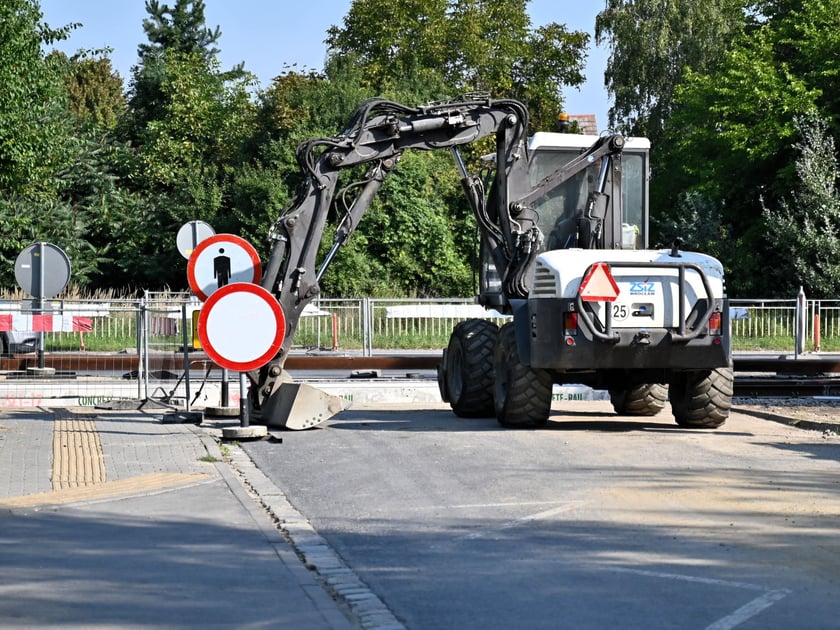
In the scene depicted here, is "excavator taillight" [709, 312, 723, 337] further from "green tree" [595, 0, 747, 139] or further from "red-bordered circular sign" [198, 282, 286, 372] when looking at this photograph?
"green tree" [595, 0, 747, 139]

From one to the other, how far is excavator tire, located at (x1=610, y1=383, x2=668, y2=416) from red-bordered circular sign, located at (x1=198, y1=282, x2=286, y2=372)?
5561mm

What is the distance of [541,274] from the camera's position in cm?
1498

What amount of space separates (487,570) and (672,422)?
367 inches

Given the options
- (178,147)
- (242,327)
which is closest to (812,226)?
(178,147)

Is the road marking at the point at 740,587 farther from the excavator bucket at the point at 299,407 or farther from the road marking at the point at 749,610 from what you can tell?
the excavator bucket at the point at 299,407

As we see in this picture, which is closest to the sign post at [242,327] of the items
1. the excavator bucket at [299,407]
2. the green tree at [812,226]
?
the excavator bucket at [299,407]

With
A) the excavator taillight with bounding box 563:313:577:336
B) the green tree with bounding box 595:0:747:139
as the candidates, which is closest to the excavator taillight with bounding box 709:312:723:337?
the excavator taillight with bounding box 563:313:577:336

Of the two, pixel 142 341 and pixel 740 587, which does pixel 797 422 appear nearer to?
pixel 142 341

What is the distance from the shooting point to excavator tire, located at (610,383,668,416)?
17.5 metres

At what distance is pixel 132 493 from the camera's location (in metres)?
9.93

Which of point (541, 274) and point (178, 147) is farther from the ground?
point (178, 147)

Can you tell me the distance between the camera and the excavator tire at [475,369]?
53.8 feet

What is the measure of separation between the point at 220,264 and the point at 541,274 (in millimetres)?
3405

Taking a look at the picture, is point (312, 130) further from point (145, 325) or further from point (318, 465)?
point (318, 465)
